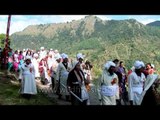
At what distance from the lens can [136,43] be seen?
52.8 meters

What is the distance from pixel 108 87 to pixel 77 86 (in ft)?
2.74

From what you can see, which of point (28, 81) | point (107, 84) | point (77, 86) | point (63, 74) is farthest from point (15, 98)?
point (107, 84)

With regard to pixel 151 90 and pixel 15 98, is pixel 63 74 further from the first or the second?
pixel 151 90

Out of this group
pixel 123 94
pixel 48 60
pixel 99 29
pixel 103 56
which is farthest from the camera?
pixel 99 29

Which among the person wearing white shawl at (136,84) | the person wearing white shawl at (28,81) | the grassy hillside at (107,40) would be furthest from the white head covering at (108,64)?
the grassy hillside at (107,40)

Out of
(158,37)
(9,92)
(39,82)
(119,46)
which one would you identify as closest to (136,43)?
(119,46)

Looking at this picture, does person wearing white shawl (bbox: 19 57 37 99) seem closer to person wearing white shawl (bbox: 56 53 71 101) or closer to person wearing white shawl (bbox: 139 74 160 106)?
person wearing white shawl (bbox: 56 53 71 101)

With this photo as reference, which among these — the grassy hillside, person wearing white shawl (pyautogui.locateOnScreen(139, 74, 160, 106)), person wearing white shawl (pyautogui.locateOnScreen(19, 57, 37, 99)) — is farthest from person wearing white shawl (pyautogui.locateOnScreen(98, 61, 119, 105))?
the grassy hillside

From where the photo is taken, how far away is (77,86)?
11422mm

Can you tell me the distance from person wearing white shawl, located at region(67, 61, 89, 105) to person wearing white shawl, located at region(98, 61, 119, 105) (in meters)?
0.53

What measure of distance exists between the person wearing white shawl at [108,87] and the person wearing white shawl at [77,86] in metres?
0.53

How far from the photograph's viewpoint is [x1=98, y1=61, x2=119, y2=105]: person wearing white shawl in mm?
10836

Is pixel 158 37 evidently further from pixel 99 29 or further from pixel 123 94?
pixel 123 94
